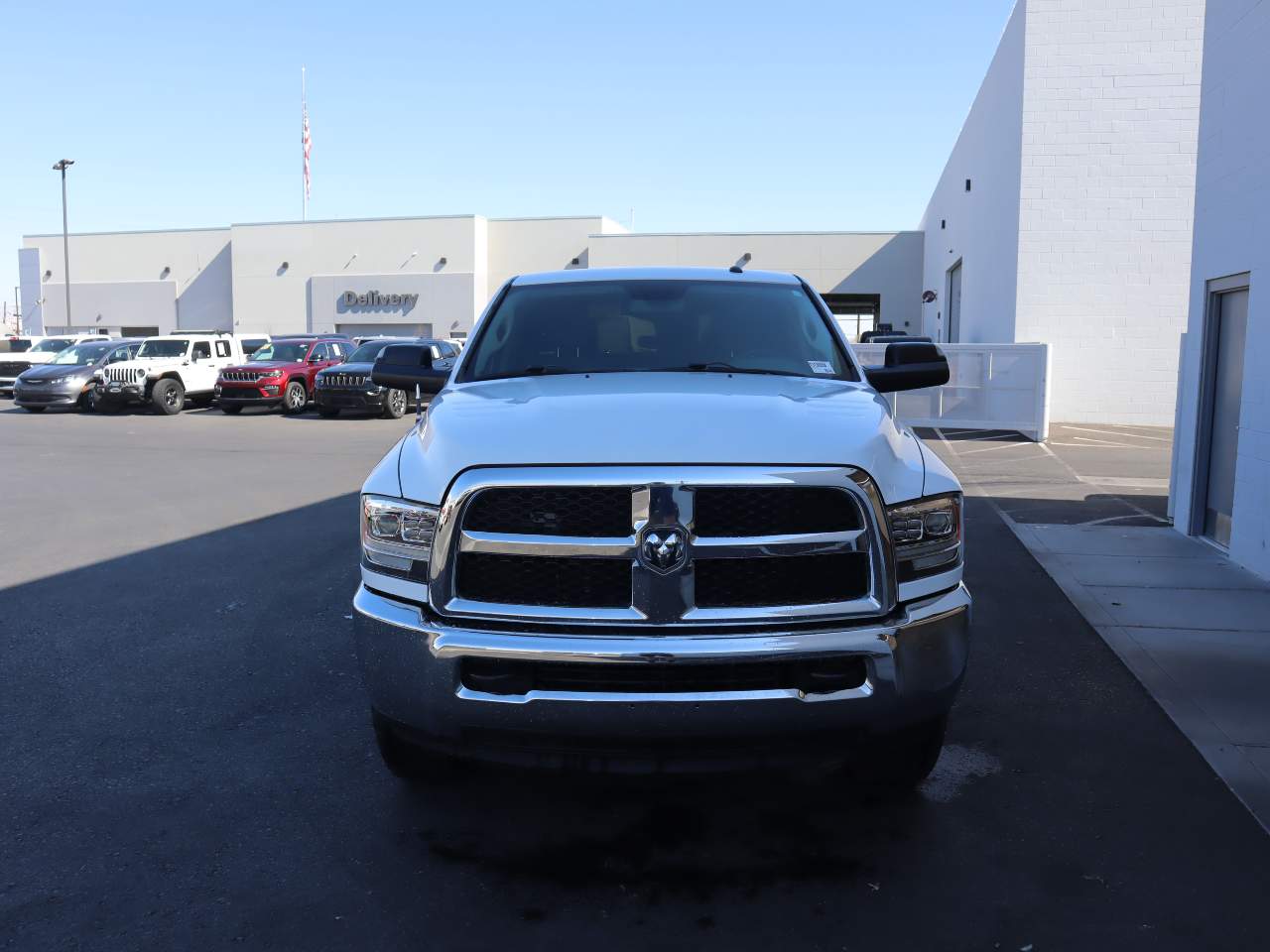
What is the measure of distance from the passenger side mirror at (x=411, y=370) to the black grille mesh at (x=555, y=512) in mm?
1771

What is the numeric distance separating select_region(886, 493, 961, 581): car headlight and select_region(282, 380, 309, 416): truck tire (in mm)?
22228

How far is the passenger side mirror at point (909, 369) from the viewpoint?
4949mm

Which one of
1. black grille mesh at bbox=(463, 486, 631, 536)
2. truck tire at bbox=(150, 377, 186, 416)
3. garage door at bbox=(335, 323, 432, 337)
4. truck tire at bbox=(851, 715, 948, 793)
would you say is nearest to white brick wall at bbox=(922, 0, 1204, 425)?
truck tire at bbox=(150, 377, 186, 416)

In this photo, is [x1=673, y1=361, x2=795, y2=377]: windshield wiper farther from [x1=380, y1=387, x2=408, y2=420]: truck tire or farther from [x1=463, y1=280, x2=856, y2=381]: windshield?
[x1=380, y1=387, x2=408, y2=420]: truck tire

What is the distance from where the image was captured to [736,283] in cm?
518

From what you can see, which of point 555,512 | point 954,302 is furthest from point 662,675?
point 954,302

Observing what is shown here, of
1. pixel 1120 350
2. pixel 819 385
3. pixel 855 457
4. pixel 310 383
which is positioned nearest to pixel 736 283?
pixel 819 385

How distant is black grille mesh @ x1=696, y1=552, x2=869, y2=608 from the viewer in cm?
317

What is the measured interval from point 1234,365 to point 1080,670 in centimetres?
433

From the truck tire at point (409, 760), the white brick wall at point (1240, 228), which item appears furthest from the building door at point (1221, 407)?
the truck tire at point (409, 760)

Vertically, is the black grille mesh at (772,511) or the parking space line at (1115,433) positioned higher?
the black grille mesh at (772,511)

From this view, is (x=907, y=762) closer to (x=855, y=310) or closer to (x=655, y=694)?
(x=655, y=694)

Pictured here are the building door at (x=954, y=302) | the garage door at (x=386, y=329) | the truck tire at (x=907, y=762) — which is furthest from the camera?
the garage door at (x=386, y=329)

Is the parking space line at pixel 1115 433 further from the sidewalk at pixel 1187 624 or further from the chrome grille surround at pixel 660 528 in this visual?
the chrome grille surround at pixel 660 528
